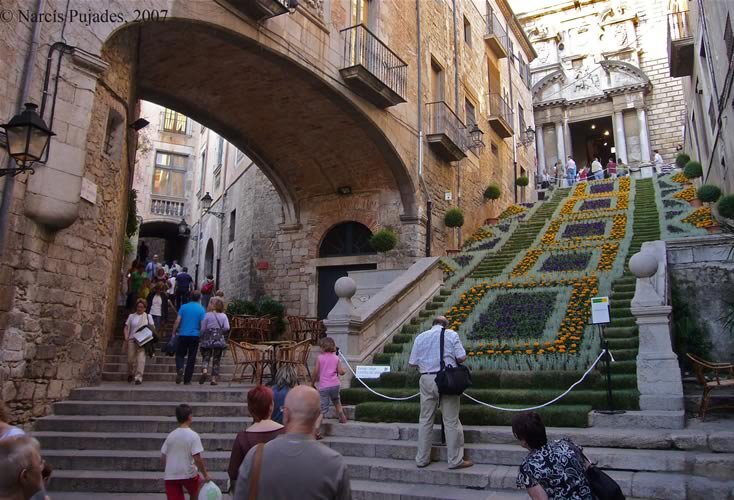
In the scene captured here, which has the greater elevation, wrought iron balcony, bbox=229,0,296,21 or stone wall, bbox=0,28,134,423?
wrought iron balcony, bbox=229,0,296,21

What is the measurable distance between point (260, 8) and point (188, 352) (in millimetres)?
6150

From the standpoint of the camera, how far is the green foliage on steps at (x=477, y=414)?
581 centimetres

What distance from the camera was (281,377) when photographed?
4.93 metres

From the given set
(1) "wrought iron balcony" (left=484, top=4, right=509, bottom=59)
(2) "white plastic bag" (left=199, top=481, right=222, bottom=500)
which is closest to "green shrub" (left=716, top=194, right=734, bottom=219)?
(2) "white plastic bag" (left=199, top=481, right=222, bottom=500)

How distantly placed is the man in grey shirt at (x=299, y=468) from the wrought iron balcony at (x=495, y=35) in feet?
79.4

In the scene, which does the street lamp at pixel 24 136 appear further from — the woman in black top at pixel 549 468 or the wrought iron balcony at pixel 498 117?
the wrought iron balcony at pixel 498 117

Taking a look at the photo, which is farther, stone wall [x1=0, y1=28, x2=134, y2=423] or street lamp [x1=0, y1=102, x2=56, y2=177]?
stone wall [x1=0, y1=28, x2=134, y2=423]

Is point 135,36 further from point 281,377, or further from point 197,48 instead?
point 281,377

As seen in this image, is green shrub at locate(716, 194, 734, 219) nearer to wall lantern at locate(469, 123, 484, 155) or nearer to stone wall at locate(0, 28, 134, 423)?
wall lantern at locate(469, 123, 484, 155)

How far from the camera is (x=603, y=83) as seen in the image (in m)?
37.2

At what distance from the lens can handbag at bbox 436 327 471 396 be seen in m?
5.27

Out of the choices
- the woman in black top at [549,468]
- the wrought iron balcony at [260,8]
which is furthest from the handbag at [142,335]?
the woman in black top at [549,468]

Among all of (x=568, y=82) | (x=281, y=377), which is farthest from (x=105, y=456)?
(x=568, y=82)

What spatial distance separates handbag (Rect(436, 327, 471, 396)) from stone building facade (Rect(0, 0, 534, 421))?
15.8 feet
